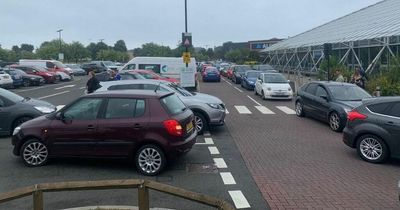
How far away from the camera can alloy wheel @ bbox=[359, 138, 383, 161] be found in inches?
368

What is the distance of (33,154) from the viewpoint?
880 centimetres

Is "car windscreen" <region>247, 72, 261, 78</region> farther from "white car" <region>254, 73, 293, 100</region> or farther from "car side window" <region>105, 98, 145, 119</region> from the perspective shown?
"car side window" <region>105, 98, 145, 119</region>

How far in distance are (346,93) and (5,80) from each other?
78.5 feet

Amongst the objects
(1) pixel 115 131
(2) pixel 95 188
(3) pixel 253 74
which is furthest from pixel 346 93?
(3) pixel 253 74

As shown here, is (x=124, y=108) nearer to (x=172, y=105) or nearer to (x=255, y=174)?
(x=172, y=105)

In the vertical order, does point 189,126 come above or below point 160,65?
below

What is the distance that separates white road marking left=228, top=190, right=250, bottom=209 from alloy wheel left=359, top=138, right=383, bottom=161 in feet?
12.7

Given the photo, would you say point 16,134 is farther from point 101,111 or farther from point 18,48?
point 18,48

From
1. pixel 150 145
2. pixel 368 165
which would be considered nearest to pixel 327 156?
pixel 368 165

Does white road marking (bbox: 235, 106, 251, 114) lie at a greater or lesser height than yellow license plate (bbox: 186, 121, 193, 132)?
lesser

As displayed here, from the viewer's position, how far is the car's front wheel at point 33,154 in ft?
28.8

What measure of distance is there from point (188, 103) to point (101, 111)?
14.2 feet

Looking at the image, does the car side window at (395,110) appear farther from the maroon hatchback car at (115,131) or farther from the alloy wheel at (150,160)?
the alloy wheel at (150,160)

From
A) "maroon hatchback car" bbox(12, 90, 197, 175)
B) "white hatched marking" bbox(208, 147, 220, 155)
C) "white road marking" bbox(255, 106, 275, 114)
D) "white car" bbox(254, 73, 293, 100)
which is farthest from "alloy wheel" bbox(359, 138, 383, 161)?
"white car" bbox(254, 73, 293, 100)
